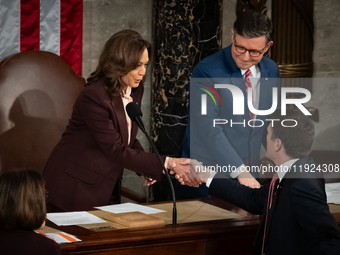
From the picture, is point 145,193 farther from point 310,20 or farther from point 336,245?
point 336,245

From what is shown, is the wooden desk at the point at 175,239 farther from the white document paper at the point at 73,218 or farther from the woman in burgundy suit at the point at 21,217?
the woman in burgundy suit at the point at 21,217

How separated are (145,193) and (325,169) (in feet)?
5.75

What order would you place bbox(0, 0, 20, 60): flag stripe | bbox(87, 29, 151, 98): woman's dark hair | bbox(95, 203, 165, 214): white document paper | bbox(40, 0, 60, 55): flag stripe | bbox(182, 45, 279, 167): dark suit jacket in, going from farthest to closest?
bbox(40, 0, 60, 55): flag stripe, bbox(0, 0, 20, 60): flag stripe, bbox(182, 45, 279, 167): dark suit jacket, bbox(87, 29, 151, 98): woman's dark hair, bbox(95, 203, 165, 214): white document paper

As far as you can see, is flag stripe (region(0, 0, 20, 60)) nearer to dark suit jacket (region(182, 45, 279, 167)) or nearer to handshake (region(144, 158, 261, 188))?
dark suit jacket (region(182, 45, 279, 167))

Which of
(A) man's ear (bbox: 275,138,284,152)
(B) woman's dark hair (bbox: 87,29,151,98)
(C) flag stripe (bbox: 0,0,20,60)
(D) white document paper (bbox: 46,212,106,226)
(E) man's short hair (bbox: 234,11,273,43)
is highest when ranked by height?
(C) flag stripe (bbox: 0,0,20,60)

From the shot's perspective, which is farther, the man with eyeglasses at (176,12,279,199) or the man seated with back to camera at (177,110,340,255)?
the man with eyeglasses at (176,12,279,199)

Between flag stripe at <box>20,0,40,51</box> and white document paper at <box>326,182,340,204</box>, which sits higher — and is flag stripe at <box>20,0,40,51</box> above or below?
above

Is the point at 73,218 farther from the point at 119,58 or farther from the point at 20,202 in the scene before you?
the point at 119,58

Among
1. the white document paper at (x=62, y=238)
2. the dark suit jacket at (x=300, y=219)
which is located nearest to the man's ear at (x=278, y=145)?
the dark suit jacket at (x=300, y=219)

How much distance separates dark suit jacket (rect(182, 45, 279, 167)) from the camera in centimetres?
280

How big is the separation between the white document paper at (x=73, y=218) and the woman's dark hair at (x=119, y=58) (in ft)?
2.33

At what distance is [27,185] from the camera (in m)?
1.50

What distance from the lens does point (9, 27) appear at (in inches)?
156

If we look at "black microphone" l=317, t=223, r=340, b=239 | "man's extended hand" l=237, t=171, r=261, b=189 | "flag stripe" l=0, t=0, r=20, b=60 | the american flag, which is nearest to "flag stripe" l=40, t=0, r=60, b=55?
the american flag
